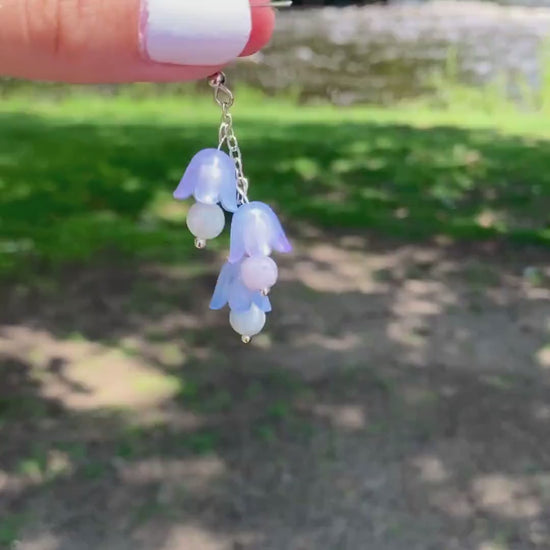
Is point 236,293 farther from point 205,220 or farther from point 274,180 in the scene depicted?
point 274,180

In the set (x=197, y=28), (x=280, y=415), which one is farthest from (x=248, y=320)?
(x=280, y=415)

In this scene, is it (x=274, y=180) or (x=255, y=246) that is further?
(x=274, y=180)

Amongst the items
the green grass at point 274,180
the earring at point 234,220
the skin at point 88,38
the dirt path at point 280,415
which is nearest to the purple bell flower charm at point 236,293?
the earring at point 234,220

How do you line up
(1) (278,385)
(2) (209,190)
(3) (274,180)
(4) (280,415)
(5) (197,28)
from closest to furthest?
1. (5) (197,28)
2. (2) (209,190)
3. (4) (280,415)
4. (1) (278,385)
5. (3) (274,180)

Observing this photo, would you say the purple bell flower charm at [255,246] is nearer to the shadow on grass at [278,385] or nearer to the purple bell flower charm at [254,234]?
the purple bell flower charm at [254,234]

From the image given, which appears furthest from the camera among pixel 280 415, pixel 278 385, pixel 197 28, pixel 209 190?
pixel 278 385

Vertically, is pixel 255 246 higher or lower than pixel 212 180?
lower

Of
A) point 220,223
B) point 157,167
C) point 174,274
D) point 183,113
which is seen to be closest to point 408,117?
point 183,113
